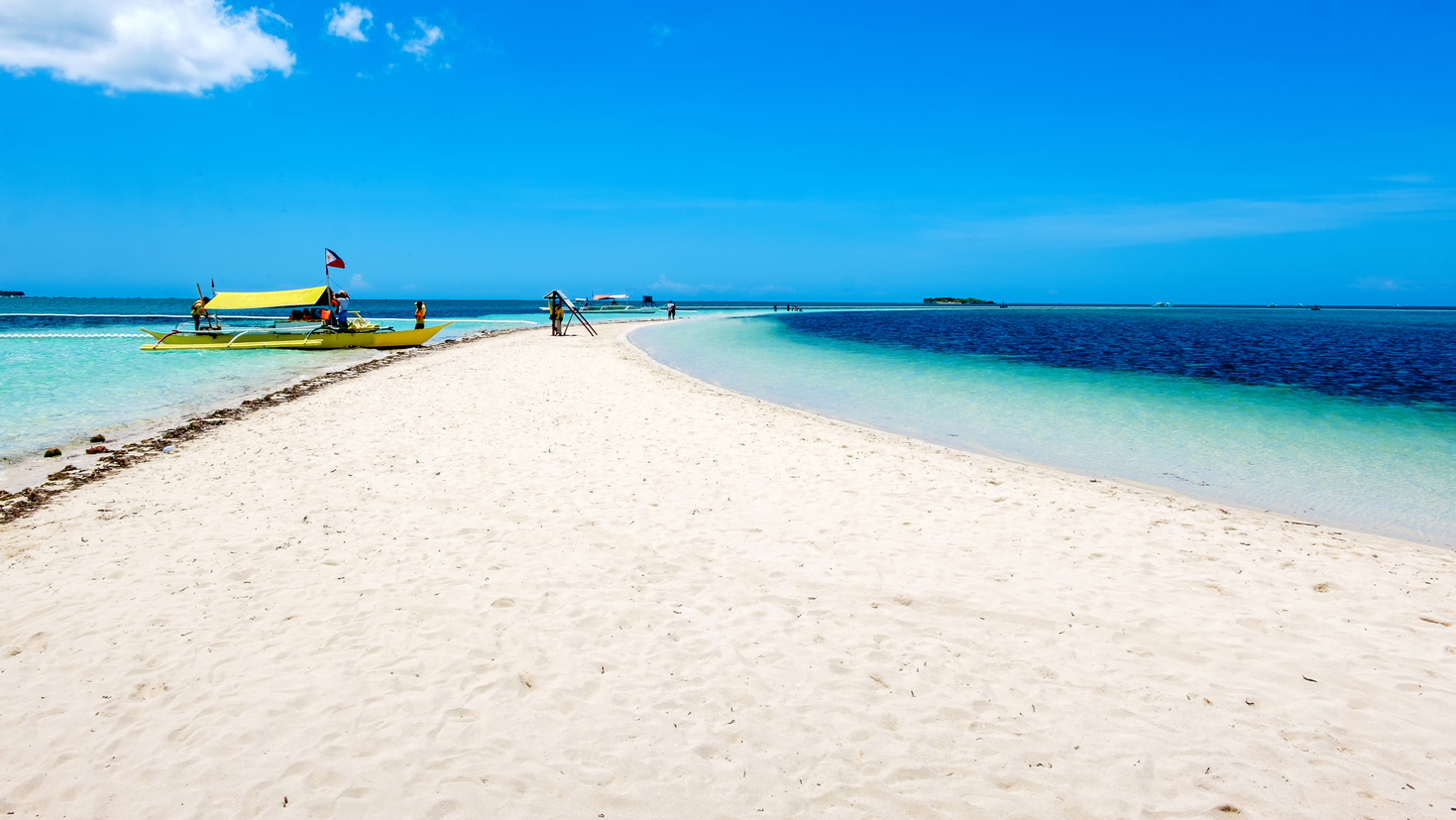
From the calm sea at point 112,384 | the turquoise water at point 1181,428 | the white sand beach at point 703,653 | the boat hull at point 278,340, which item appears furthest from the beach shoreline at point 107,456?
the boat hull at point 278,340

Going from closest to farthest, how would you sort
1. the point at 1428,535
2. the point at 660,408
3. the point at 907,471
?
the point at 1428,535, the point at 907,471, the point at 660,408

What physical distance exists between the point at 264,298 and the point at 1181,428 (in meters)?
34.5

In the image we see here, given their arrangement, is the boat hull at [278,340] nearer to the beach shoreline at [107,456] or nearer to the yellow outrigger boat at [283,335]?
the yellow outrigger boat at [283,335]

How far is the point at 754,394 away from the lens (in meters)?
18.0

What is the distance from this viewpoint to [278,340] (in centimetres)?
2911

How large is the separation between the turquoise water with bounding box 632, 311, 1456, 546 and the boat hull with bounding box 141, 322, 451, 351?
536 inches

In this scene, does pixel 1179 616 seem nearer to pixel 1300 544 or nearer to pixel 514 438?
pixel 1300 544

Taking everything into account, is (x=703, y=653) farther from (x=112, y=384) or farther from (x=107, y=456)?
(x=112, y=384)

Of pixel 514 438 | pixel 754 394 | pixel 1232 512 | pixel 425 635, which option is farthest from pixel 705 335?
pixel 425 635

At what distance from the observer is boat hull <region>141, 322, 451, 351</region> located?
93.0 feet

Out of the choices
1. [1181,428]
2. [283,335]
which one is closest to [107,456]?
[1181,428]

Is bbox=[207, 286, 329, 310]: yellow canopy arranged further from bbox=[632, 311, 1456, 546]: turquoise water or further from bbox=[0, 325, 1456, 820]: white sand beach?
bbox=[0, 325, 1456, 820]: white sand beach

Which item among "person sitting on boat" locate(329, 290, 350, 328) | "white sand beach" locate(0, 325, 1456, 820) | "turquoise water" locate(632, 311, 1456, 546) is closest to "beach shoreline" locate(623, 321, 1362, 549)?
"turquoise water" locate(632, 311, 1456, 546)

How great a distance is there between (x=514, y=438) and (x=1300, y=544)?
998 centimetres
